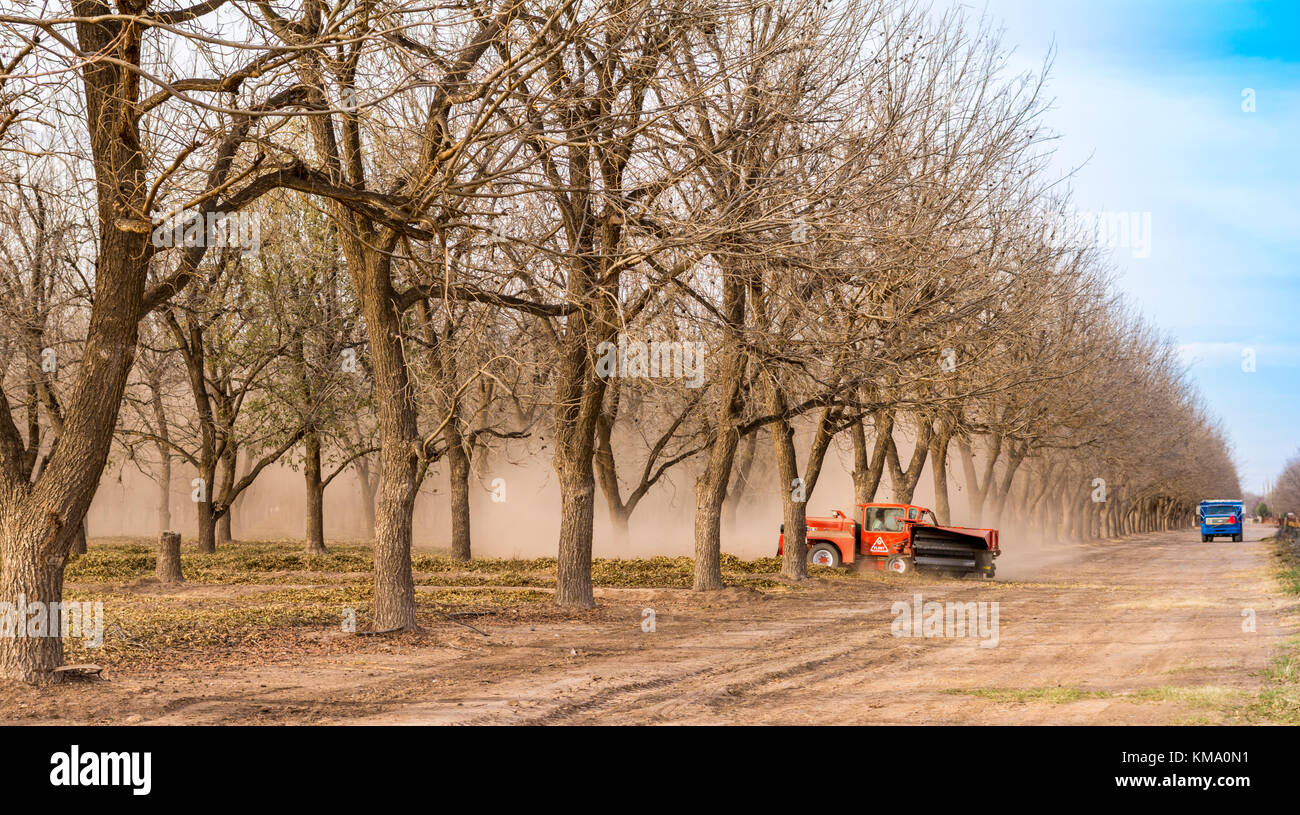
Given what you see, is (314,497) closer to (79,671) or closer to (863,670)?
(79,671)

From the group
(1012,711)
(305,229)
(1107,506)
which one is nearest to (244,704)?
(1012,711)

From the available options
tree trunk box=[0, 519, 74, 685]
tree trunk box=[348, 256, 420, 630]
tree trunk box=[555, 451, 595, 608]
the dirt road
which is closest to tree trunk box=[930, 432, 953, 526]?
the dirt road

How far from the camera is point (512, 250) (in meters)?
13.7

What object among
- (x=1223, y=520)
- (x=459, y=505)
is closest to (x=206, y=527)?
(x=459, y=505)

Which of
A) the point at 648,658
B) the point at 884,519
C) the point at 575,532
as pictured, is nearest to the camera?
the point at 648,658

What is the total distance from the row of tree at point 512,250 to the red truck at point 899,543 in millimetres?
1883

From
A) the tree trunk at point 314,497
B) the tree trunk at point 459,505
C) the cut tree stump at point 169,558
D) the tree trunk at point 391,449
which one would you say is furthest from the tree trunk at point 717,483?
the tree trunk at point 314,497

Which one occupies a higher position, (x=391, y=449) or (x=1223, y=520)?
(x=391, y=449)

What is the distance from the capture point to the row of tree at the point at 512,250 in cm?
1016

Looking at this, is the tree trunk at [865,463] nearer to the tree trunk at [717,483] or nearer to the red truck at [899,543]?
the red truck at [899,543]

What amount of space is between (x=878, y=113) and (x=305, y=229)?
649 inches

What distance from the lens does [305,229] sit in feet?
93.5

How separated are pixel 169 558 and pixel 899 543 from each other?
17.5 metres
